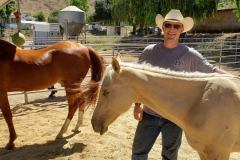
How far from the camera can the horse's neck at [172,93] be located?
2580 millimetres

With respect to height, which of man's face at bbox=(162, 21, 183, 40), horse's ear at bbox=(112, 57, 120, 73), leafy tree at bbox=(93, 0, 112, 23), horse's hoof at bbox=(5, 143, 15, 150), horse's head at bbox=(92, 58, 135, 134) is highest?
leafy tree at bbox=(93, 0, 112, 23)

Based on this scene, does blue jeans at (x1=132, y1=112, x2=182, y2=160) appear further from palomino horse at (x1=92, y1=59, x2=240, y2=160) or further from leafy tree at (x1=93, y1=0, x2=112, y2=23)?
leafy tree at (x1=93, y1=0, x2=112, y2=23)

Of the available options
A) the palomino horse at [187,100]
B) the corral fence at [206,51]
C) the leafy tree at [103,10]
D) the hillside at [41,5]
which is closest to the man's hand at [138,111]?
the palomino horse at [187,100]

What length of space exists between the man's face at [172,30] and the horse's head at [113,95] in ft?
2.10

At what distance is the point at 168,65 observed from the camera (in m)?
2.94

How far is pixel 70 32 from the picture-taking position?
2206 cm

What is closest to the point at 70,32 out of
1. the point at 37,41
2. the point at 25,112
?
the point at 37,41

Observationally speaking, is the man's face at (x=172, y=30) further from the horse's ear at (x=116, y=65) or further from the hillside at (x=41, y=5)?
the hillside at (x=41, y=5)

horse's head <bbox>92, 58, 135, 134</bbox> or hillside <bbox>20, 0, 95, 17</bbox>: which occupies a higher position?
hillside <bbox>20, 0, 95, 17</bbox>

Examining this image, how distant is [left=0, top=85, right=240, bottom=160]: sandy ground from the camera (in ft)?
14.7

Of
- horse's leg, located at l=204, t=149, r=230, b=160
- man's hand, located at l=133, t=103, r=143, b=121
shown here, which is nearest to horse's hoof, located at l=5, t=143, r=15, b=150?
man's hand, located at l=133, t=103, r=143, b=121

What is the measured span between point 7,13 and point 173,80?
45.4 metres

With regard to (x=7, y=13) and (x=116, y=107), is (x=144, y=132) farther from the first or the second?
(x=7, y=13)

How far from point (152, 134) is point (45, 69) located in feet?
8.43
